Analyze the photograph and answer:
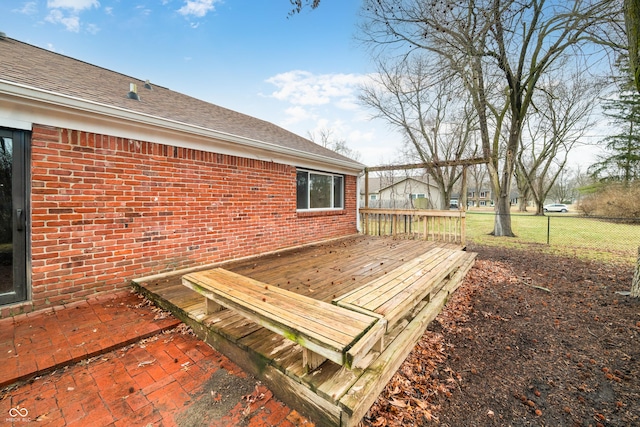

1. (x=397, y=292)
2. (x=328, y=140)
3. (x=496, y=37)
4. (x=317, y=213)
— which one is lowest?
(x=397, y=292)

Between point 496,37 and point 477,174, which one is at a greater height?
point 477,174

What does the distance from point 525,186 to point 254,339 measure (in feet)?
120

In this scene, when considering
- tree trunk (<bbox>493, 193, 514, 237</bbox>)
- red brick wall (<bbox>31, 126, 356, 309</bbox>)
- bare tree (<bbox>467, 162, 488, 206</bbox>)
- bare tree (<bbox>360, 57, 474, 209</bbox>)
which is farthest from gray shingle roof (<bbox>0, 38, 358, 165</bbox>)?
bare tree (<bbox>467, 162, 488, 206</bbox>)

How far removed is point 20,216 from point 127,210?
3.25 feet

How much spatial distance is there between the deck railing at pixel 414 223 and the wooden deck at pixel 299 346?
251cm

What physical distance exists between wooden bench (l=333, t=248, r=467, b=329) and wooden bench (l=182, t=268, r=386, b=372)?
16cm

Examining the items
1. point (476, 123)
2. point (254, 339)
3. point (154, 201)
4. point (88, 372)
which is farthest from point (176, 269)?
point (476, 123)

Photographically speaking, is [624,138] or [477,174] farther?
[477,174]

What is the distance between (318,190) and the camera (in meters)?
7.31

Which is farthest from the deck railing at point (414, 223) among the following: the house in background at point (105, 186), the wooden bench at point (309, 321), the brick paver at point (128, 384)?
the brick paver at point (128, 384)

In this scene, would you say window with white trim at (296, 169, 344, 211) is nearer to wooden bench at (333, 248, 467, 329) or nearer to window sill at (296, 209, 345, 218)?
window sill at (296, 209, 345, 218)

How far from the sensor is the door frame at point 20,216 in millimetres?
2797

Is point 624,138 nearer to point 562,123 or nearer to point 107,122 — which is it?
point 562,123

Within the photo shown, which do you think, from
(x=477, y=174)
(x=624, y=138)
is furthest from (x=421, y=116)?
(x=477, y=174)
